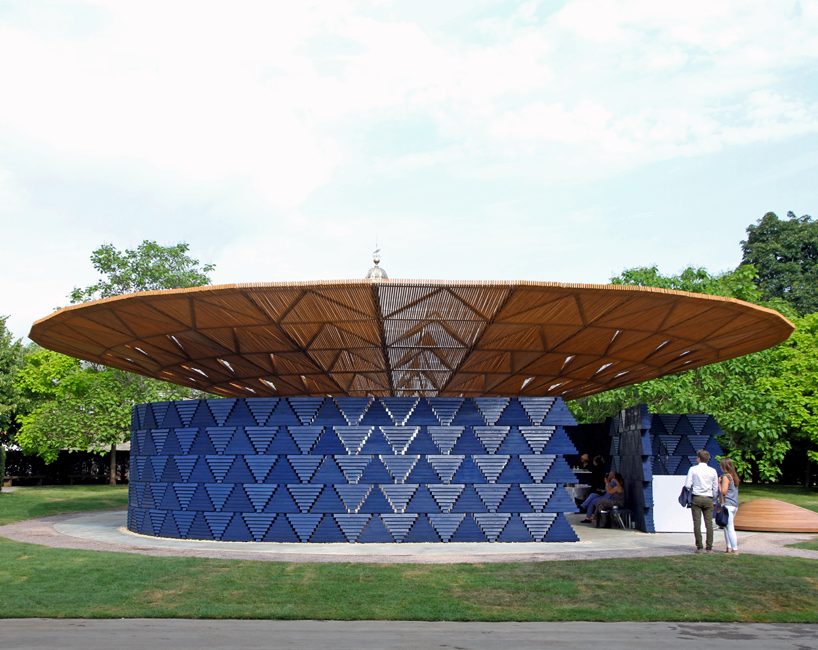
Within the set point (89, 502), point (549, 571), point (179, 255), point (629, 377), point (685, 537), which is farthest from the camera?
point (179, 255)

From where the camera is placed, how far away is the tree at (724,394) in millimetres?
39875

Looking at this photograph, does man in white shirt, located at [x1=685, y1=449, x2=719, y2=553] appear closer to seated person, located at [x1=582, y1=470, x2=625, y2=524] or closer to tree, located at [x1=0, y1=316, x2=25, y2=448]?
seated person, located at [x1=582, y1=470, x2=625, y2=524]

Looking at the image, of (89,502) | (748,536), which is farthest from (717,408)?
(89,502)

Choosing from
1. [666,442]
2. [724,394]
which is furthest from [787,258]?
[666,442]

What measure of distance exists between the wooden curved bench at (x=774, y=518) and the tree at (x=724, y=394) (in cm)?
1567

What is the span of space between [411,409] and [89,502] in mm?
22692

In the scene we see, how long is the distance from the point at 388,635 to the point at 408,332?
11675 mm

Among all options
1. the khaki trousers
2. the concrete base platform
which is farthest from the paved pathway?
the khaki trousers

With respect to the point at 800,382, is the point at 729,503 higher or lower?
lower

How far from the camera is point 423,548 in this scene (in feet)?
59.4

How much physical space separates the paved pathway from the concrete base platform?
5341 mm

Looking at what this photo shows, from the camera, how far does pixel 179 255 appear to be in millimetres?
55125

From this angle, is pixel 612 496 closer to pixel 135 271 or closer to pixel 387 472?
pixel 387 472

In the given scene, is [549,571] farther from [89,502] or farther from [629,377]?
[89,502]
